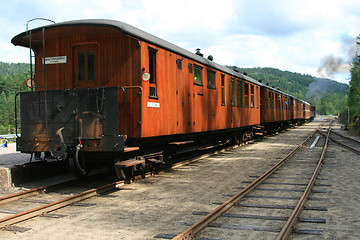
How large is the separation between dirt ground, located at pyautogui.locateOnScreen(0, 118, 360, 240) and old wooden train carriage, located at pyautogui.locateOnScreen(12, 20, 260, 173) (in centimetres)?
113

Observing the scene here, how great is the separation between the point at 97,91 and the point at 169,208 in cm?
282

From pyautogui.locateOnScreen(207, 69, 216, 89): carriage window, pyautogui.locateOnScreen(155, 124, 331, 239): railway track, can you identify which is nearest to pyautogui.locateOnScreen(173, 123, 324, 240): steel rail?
pyautogui.locateOnScreen(155, 124, 331, 239): railway track

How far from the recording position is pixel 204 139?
40.1ft

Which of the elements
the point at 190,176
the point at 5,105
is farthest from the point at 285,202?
the point at 5,105

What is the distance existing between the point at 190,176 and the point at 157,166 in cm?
99

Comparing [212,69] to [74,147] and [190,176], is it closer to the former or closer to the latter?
[190,176]

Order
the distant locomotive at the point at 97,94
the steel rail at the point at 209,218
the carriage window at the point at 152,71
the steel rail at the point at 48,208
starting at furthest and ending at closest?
1. the carriage window at the point at 152,71
2. the distant locomotive at the point at 97,94
3. the steel rail at the point at 48,208
4. the steel rail at the point at 209,218

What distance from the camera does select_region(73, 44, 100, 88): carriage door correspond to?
742 cm

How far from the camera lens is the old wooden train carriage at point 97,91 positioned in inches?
270

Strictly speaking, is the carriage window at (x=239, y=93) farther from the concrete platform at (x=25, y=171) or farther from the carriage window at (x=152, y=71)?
the concrete platform at (x=25, y=171)

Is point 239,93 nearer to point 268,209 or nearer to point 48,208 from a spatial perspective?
point 268,209

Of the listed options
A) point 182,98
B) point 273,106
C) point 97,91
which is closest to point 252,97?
point 273,106

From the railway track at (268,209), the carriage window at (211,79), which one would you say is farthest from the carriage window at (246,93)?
the railway track at (268,209)

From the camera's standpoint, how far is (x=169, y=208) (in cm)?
582
